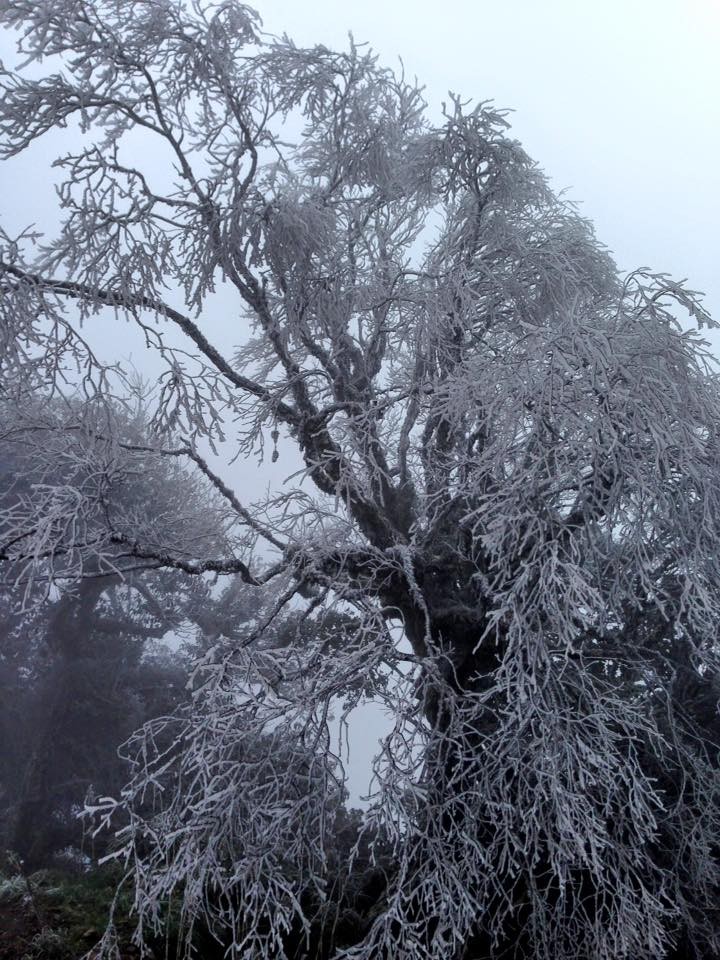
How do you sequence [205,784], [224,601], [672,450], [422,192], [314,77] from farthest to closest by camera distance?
[224,601] < [422,192] < [314,77] < [672,450] < [205,784]

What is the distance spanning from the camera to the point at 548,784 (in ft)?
16.9

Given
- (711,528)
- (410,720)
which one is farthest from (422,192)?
(410,720)

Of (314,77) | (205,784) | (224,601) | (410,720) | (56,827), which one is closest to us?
(205,784)

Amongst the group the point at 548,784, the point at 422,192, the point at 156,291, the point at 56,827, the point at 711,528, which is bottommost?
the point at 56,827

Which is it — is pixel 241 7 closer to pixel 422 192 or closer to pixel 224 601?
pixel 422 192

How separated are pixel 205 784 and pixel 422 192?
18.1ft

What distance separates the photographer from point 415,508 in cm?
784

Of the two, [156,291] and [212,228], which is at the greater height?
Result: [212,228]

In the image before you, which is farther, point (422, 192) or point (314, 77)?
point (422, 192)

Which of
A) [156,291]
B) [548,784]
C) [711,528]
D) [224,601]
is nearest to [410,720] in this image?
[548,784]

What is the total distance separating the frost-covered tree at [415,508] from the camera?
194 inches

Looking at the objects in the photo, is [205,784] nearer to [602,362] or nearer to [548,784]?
[548,784]

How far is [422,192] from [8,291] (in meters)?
3.98

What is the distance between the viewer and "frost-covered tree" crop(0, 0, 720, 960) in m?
4.93
